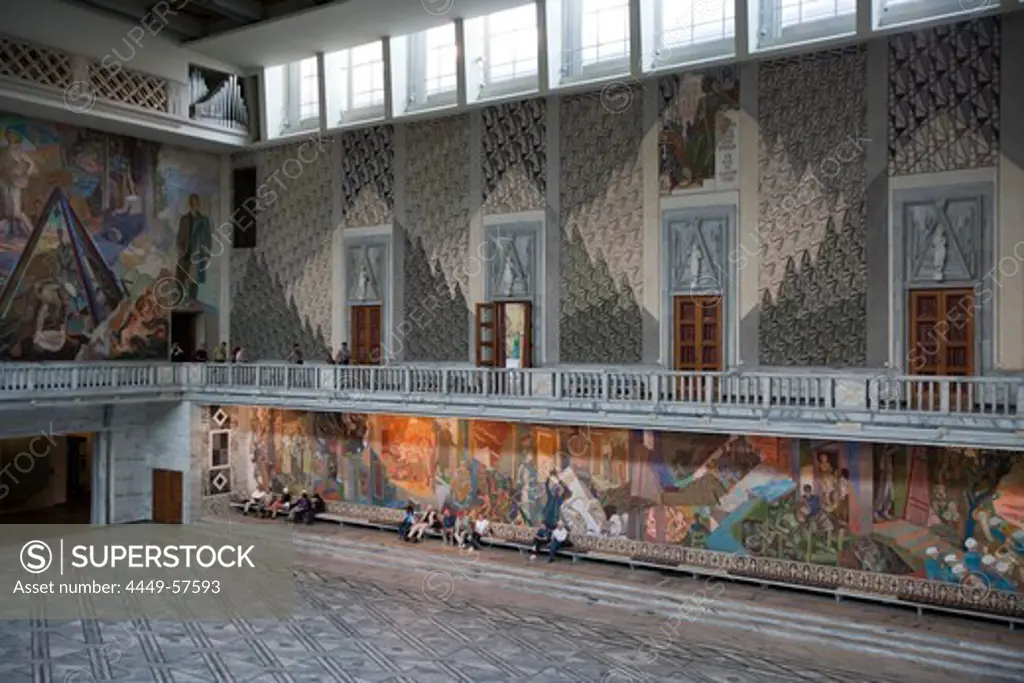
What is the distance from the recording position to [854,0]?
17516mm

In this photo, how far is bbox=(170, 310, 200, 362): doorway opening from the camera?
26.3 m

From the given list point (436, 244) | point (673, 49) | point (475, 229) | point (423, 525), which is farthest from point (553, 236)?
point (423, 525)

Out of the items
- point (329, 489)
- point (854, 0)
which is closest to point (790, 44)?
point (854, 0)

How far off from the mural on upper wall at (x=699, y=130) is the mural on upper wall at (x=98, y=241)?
14.1 metres

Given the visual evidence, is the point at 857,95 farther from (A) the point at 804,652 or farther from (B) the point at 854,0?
(A) the point at 804,652

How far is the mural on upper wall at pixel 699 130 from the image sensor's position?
1872cm

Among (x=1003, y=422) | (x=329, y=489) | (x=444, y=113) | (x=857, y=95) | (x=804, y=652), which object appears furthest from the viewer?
(x=329, y=489)

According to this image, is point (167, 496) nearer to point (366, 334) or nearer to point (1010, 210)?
point (366, 334)

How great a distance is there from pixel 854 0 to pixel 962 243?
5071 mm

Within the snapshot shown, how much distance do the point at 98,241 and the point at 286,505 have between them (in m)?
8.46

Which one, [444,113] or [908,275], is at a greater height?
[444,113]

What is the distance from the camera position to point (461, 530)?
21.6 m

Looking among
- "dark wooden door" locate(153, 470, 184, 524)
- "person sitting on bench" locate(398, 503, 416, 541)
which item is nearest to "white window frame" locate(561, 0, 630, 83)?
"person sitting on bench" locate(398, 503, 416, 541)

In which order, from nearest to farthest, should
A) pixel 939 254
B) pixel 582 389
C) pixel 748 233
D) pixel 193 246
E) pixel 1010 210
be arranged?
pixel 1010 210
pixel 939 254
pixel 748 233
pixel 582 389
pixel 193 246
